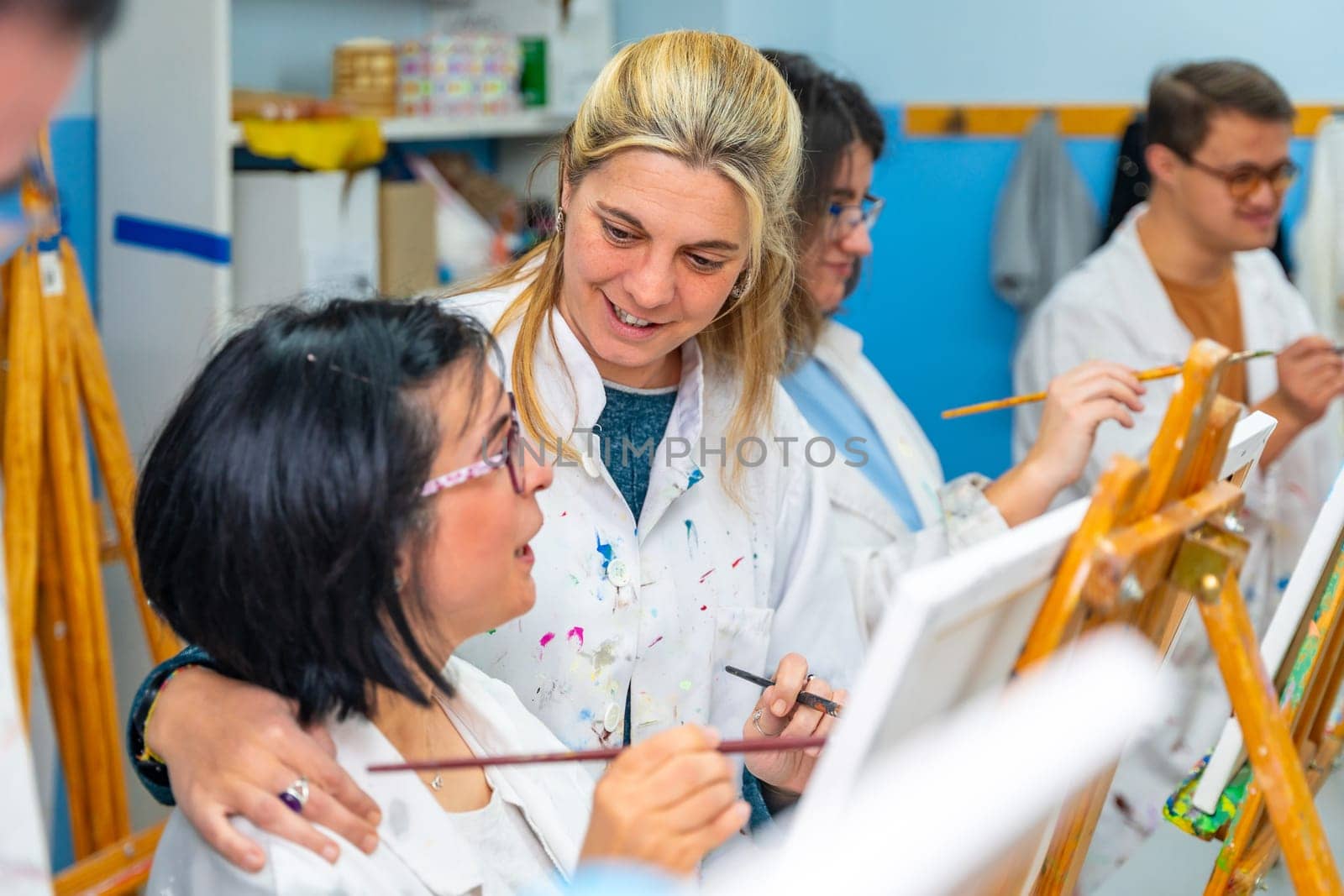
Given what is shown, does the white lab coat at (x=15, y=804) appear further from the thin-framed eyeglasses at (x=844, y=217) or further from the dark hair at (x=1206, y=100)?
the dark hair at (x=1206, y=100)

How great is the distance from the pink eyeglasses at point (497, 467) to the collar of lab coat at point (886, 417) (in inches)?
33.3

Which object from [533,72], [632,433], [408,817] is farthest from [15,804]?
[533,72]

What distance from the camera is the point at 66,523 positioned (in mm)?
2029

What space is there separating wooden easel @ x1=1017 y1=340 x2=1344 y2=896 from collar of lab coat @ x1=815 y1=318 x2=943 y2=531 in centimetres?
→ 92

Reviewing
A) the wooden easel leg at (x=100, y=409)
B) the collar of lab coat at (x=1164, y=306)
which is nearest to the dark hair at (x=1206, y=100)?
the collar of lab coat at (x=1164, y=306)

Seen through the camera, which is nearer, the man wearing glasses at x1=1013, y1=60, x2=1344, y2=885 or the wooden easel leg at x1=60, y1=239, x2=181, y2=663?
the wooden easel leg at x1=60, y1=239, x2=181, y2=663

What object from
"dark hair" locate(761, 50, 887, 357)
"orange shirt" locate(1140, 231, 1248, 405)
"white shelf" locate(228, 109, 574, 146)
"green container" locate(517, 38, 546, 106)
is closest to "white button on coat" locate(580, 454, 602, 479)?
"dark hair" locate(761, 50, 887, 357)

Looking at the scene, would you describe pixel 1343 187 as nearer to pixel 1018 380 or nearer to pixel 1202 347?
pixel 1018 380

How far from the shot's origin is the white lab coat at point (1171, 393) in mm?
2121

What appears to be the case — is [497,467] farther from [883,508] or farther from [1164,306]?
[1164,306]

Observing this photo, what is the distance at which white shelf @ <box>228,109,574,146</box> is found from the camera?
2.66 metres

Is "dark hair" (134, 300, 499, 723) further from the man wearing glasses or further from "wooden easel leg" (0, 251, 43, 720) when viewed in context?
the man wearing glasses

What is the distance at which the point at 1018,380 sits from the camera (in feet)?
8.12

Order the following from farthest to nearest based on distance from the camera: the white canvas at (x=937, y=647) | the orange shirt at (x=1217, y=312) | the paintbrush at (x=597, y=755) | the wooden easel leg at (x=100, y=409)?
the orange shirt at (x=1217, y=312), the wooden easel leg at (x=100, y=409), the paintbrush at (x=597, y=755), the white canvas at (x=937, y=647)
